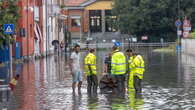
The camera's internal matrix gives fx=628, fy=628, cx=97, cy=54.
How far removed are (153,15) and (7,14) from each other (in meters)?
57.8

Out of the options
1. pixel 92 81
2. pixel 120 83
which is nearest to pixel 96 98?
pixel 120 83

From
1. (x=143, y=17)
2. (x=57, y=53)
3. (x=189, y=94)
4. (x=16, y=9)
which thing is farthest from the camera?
(x=143, y=17)

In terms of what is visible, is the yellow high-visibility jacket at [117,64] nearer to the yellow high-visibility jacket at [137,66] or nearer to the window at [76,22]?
the yellow high-visibility jacket at [137,66]

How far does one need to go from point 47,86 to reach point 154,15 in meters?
68.1

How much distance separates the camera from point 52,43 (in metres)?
69.9

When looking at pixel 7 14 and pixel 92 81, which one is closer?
pixel 92 81

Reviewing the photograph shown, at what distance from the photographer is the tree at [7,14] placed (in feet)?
114

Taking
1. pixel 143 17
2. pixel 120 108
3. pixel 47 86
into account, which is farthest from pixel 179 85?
pixel 143 17

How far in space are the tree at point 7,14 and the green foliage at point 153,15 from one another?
52.9 m

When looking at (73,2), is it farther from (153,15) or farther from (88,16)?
(153,15)

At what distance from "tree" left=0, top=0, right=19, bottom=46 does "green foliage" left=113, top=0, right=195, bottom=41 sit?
2082 inches

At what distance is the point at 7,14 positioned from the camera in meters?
35.5

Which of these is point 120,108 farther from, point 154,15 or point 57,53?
point 154,15

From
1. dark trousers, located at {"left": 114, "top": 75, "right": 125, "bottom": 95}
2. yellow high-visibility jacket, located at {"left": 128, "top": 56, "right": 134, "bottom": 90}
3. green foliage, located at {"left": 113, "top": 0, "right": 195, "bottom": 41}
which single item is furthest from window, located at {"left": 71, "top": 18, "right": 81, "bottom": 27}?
dark trousers, located at {"left": 114, "top": 75, "right": 125, "bottom": 95}
